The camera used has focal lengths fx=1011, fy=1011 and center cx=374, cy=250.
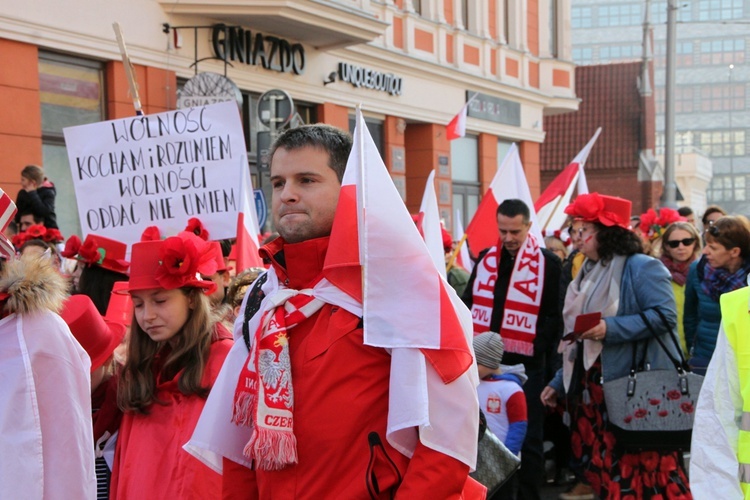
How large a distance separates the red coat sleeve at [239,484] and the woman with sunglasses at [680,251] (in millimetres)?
5883

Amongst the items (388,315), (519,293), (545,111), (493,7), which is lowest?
(519,293)

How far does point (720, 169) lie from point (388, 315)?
69.9 meters

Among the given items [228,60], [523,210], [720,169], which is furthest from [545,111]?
[720,169]

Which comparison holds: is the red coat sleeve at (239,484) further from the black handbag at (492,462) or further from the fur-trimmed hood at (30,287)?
the black handbag at (492,462)

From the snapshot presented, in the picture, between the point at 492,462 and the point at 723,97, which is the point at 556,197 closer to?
the point at 492,462

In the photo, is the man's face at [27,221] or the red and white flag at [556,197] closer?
the man's face at [27,221]

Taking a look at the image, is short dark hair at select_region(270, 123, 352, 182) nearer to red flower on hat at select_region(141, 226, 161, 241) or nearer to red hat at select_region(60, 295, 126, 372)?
red hat at select_region(60, 295, 126, 372)

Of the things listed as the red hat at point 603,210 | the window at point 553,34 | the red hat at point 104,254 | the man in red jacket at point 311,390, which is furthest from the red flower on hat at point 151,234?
the window at point 553,34

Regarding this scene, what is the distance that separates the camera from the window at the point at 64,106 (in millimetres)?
11586

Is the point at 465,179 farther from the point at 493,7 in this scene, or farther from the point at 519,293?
the point at 519,293

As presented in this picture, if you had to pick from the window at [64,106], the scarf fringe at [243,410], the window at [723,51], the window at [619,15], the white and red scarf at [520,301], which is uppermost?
the window at [619,15]

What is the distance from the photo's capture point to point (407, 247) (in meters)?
2.55

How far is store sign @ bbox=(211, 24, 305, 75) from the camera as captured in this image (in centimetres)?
1374

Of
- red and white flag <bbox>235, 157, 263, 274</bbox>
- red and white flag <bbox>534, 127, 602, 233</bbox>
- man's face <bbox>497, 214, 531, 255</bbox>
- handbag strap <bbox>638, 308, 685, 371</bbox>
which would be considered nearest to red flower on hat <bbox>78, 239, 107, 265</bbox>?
red and white flag <bbox>235, 157, 263, 274</bbox>
